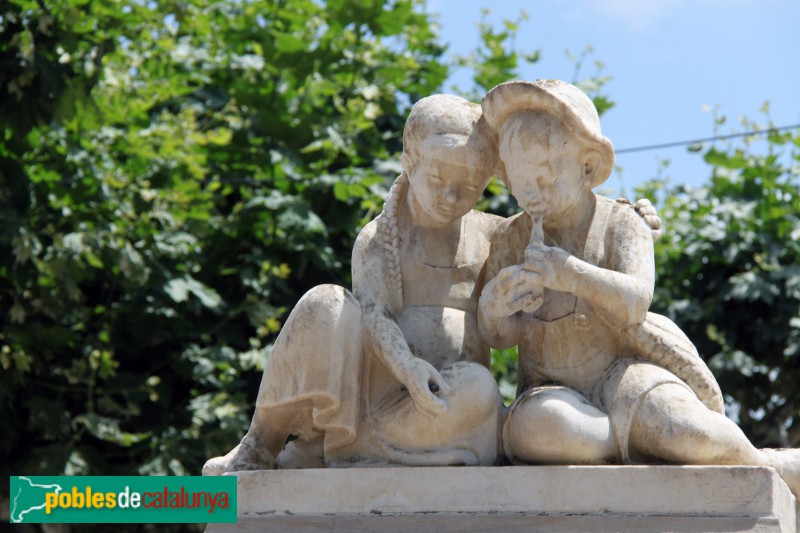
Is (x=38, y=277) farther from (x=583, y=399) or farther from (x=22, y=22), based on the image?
(x=583, y=399)

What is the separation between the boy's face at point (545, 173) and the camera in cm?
591

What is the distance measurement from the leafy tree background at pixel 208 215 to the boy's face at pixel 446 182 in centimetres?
417

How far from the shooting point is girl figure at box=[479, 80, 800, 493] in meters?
5.60

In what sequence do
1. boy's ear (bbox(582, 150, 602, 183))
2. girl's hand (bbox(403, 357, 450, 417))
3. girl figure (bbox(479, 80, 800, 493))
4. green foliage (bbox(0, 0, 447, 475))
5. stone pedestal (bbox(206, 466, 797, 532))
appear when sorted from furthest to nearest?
green foliage (bbox(0, 0, 447, 475)), boy's ear (bbox(582, 150, 602, 183)), girl's hand (bbox(403, 357, 450, 417)), girl figure (bbox(479, 80, 800, 493)), stone pedestal (bbox(206, 466, 797, 532))

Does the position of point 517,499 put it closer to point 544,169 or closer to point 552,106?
point 544,169

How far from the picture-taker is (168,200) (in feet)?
34.8

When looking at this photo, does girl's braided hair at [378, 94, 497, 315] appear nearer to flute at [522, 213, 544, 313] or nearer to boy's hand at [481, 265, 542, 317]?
flute at [522, 213, 544, 313]

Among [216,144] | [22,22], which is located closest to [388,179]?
[216,144]

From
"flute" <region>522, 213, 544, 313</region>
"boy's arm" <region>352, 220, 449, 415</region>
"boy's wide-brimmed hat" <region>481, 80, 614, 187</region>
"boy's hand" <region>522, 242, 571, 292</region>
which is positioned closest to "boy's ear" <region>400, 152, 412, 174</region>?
"boy's arm" <region>352, 220, 449, 415</region>

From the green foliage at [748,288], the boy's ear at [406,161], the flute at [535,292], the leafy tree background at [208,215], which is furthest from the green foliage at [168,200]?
the flute at [535,292]

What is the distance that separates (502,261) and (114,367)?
4.86m

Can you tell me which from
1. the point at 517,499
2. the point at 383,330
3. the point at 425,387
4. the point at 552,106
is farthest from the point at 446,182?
the point at 517,499

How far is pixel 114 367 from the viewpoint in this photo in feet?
34.0

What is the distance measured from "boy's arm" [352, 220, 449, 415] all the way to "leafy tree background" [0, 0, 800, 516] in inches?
159
